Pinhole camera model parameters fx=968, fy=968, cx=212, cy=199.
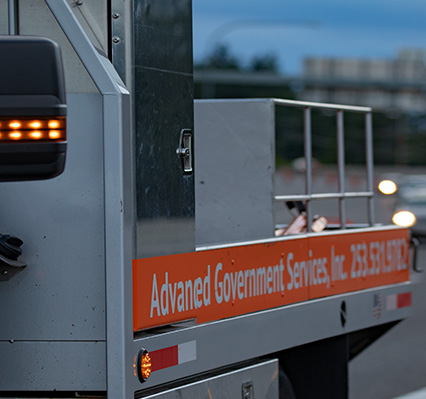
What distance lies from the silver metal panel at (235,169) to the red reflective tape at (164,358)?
1.25m

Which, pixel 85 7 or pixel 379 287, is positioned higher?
pixel 85 7

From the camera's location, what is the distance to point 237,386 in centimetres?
403

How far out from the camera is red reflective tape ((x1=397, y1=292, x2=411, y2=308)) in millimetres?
5988

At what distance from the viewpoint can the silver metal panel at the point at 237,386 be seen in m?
3.67

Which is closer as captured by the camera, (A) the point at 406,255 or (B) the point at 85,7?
(B) the point at 85,7

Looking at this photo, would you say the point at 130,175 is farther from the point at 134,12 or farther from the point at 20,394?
the point at 20,394

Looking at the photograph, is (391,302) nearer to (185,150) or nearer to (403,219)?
(403,219)

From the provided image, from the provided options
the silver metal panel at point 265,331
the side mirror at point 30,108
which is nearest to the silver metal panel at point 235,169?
the silver metal panel at point 265,331

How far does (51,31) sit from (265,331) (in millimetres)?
1814

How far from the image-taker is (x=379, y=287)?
5.68 m

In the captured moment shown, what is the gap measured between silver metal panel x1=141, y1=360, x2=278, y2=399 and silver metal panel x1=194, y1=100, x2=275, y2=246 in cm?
79

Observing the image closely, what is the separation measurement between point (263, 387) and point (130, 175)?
4.72ft

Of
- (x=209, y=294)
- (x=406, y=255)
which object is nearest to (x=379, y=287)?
(x=406, y=255)

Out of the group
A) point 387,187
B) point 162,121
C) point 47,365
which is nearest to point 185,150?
point 162,121
